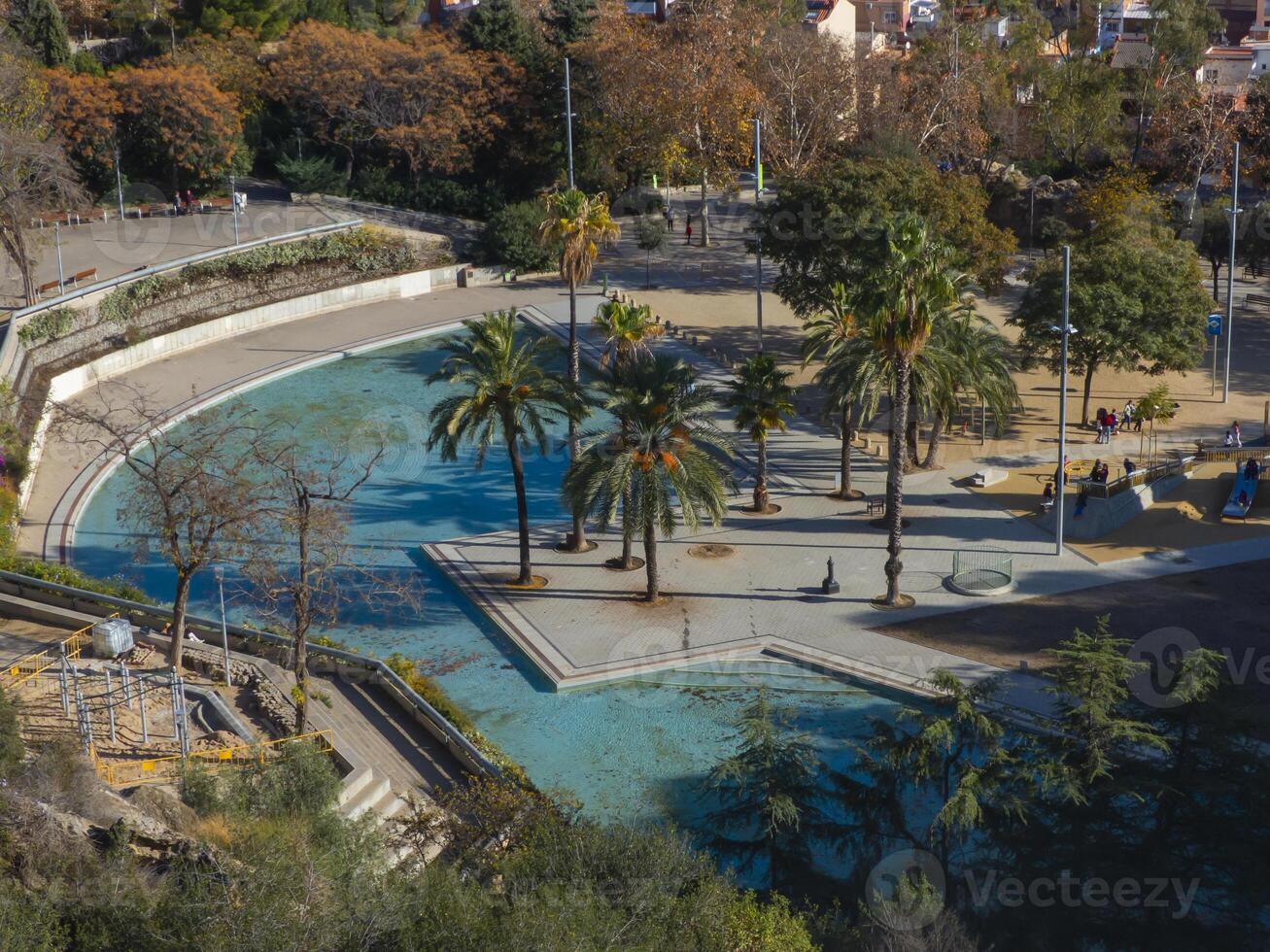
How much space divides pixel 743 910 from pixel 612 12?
2070 inches

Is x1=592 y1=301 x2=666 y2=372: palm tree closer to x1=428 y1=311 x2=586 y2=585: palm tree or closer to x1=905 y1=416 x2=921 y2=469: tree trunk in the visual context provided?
x1=428 y1=311 x2=586 y2=585: palm tree

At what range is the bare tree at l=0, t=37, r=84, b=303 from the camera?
44406mm

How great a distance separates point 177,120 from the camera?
194ft

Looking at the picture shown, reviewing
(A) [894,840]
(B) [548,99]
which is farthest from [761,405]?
(B) [548,99]

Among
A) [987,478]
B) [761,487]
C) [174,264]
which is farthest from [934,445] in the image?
[174,264]

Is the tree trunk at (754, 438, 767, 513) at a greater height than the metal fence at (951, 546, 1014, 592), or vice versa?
the tree trunk at (754, 438, 767, 513)

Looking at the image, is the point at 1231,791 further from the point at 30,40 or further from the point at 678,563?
the point at 30,40

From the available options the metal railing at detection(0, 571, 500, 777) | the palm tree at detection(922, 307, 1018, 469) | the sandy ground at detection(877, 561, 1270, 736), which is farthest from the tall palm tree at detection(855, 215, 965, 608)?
the metal railing at detection(0, 571, 500, 777)

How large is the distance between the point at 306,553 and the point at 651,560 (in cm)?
942

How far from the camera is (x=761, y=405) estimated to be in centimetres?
3338

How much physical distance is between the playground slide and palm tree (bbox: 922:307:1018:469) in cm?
580

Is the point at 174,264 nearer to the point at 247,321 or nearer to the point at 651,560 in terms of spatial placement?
the point at 247,321

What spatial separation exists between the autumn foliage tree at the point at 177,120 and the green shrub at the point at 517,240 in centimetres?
1226

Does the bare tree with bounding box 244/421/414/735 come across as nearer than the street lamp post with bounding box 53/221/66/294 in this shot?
Yes
